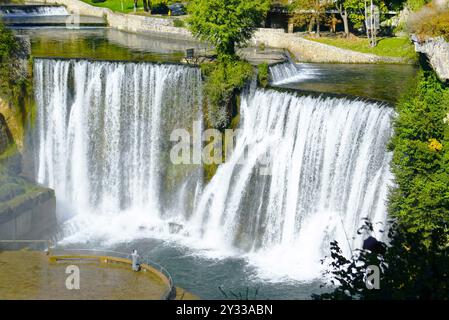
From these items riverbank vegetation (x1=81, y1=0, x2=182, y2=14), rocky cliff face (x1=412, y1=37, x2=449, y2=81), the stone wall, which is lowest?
the stone wall

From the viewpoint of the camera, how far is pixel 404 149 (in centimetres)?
2505

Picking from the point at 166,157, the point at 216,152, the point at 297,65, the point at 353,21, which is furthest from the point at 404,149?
the point at 353,21

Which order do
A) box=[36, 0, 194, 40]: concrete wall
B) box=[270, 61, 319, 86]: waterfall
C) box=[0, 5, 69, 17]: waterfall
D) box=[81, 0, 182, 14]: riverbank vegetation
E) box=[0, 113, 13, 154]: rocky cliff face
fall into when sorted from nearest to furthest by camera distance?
box=[270, 61, 319, 86]: waterfall < box=[0, 113, 13, 154]: rocky cliff face < box=[36, 0, 194, 40]: concrete wall < box=[81, 0, 182, 14]: riverbank vegetation < box=[0, 5, 69, 17]: waterfall

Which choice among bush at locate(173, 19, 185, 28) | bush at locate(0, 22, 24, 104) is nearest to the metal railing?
bush at locate(0, 22, 24, 104)

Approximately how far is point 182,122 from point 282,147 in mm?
5792

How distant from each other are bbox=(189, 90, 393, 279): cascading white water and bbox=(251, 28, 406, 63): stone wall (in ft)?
42.6

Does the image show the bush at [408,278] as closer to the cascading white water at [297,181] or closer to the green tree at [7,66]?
the cascading white water at [297,181]

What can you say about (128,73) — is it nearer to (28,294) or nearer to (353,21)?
(28,294)

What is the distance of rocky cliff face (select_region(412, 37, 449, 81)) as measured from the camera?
2572 cm

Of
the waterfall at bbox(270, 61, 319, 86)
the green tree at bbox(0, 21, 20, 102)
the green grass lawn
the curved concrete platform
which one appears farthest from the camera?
the green grass lawn

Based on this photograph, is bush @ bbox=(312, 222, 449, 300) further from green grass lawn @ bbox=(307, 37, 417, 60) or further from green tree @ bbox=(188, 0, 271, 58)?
green grass lawn @ bbox=(307, 37, 417, 60)

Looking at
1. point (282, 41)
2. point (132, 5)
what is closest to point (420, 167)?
point (282, 41)

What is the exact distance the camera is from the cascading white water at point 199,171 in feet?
96.0

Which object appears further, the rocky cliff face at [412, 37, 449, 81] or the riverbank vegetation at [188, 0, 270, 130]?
the riverbank vegetation at [188, 0, 270, 130]
